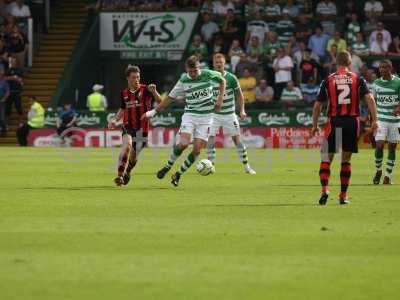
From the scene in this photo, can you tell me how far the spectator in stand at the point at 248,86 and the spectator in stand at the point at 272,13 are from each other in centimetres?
273

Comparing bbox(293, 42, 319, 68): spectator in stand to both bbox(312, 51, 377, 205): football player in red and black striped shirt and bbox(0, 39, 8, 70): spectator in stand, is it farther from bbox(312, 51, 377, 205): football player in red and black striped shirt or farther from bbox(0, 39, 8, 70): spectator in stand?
bbox(312, 51, 377, 205): football player in red and black striped shirt

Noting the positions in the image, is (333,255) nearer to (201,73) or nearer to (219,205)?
(219,205)

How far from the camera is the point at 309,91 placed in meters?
38.5

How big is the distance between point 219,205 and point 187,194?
2132 millimetres

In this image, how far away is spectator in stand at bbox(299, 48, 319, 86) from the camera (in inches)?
1503

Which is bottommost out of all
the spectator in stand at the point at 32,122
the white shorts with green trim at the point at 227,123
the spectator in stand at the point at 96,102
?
the spectator in stand at the point at 32,122

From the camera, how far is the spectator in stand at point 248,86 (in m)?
38.3

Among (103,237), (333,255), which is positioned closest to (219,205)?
(103,237)

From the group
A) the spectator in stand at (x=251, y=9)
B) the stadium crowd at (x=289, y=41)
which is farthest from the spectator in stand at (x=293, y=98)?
the spectator in stand at (x=251, y=9)

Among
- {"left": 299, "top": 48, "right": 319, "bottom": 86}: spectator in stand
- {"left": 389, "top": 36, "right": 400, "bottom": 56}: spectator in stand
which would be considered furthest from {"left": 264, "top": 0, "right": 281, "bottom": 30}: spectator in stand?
{"left": 389, "top": 36, "right": 400, "bottom": 56}: spectator in stand

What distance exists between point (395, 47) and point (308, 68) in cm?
308

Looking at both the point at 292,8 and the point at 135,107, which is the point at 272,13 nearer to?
the point at 292,8

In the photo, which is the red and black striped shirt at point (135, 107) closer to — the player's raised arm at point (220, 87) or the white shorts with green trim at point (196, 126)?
the white shorts with green trim at point (196, 126)

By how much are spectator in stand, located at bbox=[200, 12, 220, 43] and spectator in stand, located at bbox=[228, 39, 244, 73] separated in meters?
1.35
